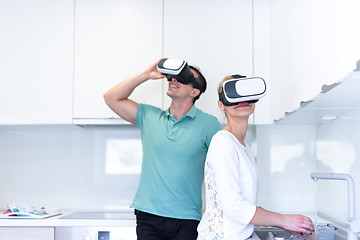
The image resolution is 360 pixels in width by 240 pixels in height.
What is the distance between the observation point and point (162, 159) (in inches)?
86.7

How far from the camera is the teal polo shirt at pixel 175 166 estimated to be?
215cm

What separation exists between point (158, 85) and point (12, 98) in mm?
850

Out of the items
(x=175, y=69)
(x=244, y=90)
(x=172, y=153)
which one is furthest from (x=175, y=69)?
(x=244, y=90)

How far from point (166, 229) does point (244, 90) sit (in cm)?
83

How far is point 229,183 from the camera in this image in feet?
4.83

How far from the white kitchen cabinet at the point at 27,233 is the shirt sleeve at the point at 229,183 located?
1304mm

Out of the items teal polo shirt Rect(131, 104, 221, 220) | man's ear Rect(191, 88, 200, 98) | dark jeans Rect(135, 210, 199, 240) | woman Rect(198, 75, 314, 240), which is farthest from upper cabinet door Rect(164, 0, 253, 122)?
woman Rect(198, 75, 314, 240)

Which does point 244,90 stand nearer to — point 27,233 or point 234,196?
point 234,196

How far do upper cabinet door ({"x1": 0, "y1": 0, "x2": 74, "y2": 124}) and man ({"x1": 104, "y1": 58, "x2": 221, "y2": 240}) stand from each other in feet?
2.25

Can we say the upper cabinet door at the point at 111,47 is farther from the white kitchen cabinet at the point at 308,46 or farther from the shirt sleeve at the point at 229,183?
the shirt sleeve at the point at 229,183

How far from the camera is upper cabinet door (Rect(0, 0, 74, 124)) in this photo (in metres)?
2.72

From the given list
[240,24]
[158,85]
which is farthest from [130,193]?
[240,24]

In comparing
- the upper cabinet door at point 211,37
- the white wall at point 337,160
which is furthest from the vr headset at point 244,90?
the upper cabinet door at point 211,37

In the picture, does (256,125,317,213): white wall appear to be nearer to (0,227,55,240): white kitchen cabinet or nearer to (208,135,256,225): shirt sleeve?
(0,227,55,240): white kitchen cabinet
